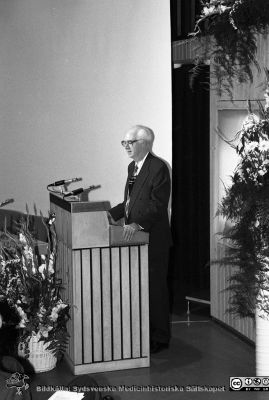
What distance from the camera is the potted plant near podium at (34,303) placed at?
4883 mm

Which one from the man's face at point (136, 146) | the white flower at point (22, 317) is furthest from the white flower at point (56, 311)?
the man's face at point (136, 146)

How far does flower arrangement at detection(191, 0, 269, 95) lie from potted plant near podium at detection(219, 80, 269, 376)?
0.42 metres

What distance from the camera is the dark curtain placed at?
277 inches

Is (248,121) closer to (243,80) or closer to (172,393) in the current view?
(243,80)

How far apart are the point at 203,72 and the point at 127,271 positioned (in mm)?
2442

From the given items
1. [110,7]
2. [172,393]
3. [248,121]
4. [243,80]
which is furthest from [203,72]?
[172,393]

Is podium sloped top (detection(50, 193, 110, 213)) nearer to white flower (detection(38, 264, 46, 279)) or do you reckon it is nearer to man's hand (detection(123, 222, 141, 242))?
man's hand (detection(123, 222, 141, 242))

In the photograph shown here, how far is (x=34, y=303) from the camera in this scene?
4.92 m

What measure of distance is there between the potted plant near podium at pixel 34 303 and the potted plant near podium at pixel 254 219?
1.05 metres

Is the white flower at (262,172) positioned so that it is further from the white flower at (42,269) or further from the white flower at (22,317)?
the white flower at (22,317)

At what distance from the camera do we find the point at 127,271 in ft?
16.2

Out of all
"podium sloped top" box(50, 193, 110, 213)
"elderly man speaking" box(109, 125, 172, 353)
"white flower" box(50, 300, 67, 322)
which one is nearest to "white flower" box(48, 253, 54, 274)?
"white flower" box(50, 300, 67, 322)

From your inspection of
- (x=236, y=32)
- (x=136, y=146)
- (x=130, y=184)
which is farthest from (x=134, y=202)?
(x=236, y=32)

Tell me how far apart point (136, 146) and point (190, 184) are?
6.67 feet
